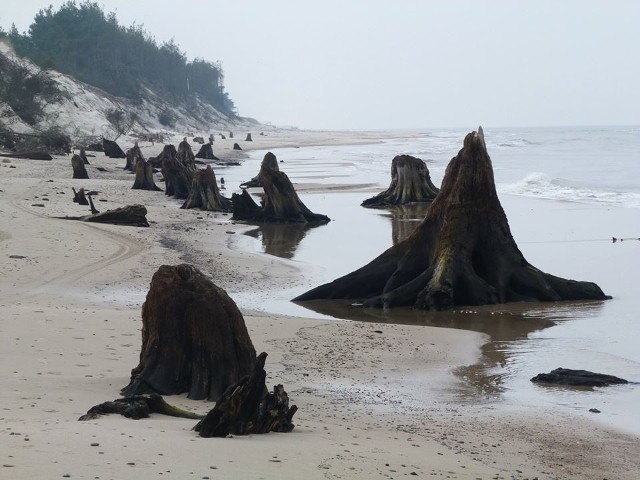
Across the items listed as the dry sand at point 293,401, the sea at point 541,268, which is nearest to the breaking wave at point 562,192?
the sea at point 541,268

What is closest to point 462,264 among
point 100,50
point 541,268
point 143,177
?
point 541,268

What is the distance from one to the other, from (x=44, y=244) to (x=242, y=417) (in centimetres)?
1018

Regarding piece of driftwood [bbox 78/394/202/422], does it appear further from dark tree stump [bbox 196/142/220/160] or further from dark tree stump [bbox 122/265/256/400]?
dark tree stump [bbox 196/142/220/160]

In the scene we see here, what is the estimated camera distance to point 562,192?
34.5 metres

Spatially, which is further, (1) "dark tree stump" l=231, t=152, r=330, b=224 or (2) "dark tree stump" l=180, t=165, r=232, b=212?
(2) "dark tree stump" l=180, t=165, r=232, b=212

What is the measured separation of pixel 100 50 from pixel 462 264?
9193 cm

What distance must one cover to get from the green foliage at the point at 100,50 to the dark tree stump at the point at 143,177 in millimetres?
51705

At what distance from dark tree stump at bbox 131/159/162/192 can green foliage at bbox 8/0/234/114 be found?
51705mm

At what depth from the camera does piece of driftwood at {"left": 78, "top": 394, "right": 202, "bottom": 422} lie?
5.85 meters

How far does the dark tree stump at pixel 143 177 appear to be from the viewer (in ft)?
96.2

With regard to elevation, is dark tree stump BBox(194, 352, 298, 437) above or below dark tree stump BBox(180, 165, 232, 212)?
below

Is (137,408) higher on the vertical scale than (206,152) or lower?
lower

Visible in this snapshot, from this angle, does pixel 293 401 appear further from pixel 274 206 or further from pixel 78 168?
pixel 78 168

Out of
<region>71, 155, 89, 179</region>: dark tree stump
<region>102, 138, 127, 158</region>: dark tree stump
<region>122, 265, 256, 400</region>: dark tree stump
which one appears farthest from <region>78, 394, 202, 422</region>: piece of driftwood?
<region>102, 138, 127, 158</region>: dark tree stump
